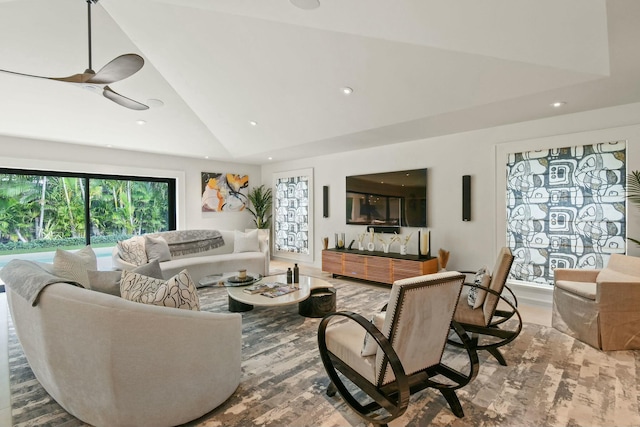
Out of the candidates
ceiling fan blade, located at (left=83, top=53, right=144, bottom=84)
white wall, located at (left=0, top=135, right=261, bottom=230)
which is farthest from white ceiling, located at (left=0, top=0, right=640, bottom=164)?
ceiling fan blade, located at (left=83, top=53, right=144, bottom=84)

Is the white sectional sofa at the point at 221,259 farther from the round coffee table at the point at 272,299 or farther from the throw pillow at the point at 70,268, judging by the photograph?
the throw pillow at the point at 70,268

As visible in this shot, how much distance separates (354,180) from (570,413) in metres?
4.60

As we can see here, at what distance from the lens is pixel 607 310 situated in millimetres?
2787

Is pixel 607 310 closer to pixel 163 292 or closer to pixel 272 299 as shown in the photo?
pixel 272 299

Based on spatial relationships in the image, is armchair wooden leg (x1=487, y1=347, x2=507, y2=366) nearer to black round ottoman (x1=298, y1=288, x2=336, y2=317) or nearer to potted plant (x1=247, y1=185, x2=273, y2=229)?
black round ottoman (x1=298, y1=288, x2=336, y2=317)

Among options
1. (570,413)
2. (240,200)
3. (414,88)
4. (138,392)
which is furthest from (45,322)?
(240,200)

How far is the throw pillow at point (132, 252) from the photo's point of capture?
15.1ft

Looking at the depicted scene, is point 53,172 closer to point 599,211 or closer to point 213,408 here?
point 213,408

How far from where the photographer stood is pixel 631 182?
3463mm

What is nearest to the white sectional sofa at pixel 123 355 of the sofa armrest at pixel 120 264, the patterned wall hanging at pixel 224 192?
the sofa armrest at pixel 120 264

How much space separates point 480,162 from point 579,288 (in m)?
2.12

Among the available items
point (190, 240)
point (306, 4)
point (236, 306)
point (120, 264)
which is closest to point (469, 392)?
point (236, 306)

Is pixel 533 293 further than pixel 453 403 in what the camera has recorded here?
Yes

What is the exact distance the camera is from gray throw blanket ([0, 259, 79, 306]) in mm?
1726
